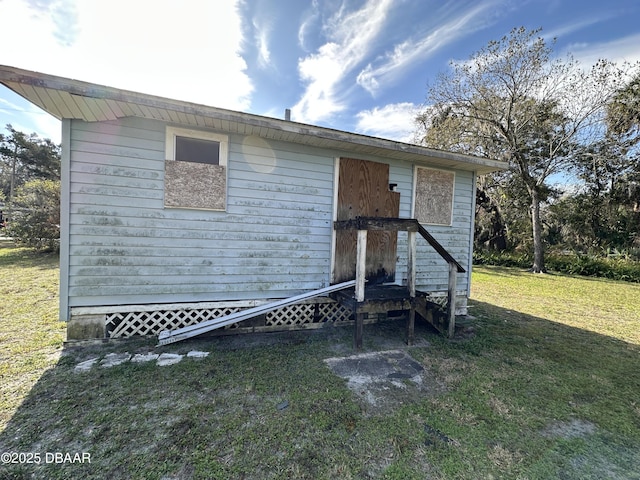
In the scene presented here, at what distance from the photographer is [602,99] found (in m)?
11.2

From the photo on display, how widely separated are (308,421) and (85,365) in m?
2.59

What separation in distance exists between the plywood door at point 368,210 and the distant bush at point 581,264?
39.2 feet

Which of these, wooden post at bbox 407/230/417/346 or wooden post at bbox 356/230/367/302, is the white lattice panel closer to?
wooden post at bbox 356/230/367/302

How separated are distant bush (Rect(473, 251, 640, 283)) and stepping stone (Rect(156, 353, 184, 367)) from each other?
602 inches

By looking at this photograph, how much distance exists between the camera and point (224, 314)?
164 inches

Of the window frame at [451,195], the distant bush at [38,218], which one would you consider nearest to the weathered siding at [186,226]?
the window frame at [451,195]

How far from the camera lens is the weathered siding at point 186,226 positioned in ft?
11.3

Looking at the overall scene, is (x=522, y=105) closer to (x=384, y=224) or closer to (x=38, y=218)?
(x=384, y=224)

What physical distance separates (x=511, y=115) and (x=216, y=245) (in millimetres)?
14073

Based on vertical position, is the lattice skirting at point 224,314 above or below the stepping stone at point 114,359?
above

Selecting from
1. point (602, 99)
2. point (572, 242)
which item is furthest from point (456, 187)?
point (572, 242)

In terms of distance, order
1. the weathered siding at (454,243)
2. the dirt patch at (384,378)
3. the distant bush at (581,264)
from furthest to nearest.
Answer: the distant bush at (581,264)
the weathered siding at (454,243)
the dirt patch at (384,378)

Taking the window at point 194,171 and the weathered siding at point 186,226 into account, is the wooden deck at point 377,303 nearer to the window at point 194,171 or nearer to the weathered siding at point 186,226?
the weathered siding at point 186,226

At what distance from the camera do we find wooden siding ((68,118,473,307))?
3455mm
